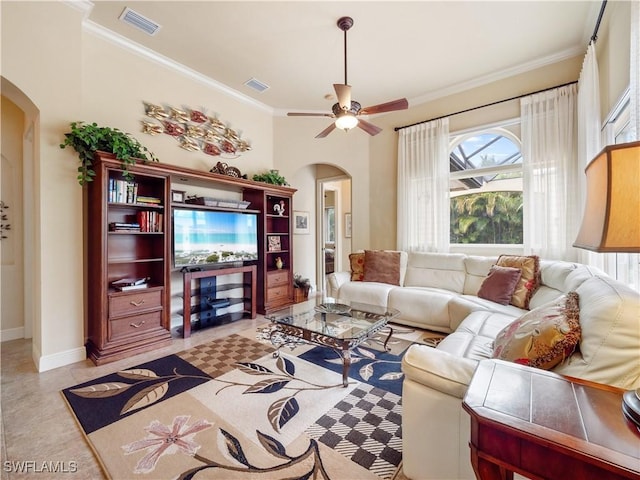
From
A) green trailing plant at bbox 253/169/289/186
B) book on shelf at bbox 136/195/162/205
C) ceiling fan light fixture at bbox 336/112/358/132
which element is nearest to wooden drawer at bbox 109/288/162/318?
book on shelf at bbox 136/195/162/205

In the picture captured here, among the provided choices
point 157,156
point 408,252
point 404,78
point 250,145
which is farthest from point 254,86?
point 408,252

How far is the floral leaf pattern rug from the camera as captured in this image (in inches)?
56.6

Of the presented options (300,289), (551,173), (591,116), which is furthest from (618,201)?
(300,289)

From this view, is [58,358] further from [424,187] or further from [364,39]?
[424,187]

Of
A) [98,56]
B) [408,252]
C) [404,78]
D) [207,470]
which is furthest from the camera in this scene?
[408,252]

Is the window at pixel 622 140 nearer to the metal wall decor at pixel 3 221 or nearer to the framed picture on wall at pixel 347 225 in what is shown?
the framed picture on wall at pixel 347 225

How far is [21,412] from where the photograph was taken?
1.86m

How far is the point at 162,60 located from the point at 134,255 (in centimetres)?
233

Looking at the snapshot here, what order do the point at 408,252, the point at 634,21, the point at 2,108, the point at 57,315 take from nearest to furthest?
the point at 634,21 < the point at 57,315 < the point at 2,108 < the point at 408,252

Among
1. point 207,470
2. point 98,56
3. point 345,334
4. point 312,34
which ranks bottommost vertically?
point 207,470

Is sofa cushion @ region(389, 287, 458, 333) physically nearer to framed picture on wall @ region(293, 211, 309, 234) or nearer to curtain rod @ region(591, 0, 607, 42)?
framed picture on wall @ region(293, 211, 309, 234)

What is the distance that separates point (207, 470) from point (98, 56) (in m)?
3.80

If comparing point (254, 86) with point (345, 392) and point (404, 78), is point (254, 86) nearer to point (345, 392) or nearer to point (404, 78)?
point (404, 78)

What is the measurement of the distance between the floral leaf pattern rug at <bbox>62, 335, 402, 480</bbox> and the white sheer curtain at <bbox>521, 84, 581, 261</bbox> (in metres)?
2.80
